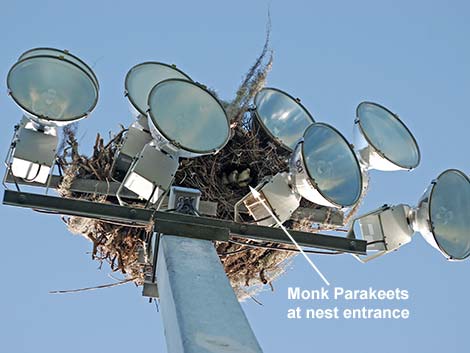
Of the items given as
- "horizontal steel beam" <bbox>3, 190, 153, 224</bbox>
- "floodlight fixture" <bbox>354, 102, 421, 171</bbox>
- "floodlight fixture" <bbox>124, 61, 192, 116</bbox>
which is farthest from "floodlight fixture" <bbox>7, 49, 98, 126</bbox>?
"floodlight fixture" <bbox>354, 102, 421, 171</bbox>

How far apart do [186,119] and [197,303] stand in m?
1.02

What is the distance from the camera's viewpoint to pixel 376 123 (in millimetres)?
3580

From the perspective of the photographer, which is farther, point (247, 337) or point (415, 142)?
point (415, 142)

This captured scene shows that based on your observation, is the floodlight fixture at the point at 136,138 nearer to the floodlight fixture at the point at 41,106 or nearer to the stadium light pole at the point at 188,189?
the stadium light pole at the point at 188,189

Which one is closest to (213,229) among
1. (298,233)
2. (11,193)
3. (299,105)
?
(298,233)

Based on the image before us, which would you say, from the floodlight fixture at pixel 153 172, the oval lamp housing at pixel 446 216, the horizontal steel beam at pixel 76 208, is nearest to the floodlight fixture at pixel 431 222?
the oval lamp housing at pixel 446 216

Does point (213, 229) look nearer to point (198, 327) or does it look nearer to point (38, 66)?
point (198, 327)

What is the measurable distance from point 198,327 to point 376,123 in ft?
6.58

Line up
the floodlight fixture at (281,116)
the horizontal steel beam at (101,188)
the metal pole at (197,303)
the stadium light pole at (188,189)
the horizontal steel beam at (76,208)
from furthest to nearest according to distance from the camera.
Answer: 1. the floodlight fixture at (281,116)
2. the horizontal steel beam at (101,188)
3. the horizontal steel beam at (76,208)
4. the stadium light pole at (188,189)
5. the metal pole at (197,303)

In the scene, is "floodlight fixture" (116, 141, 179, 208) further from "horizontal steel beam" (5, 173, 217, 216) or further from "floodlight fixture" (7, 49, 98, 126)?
"horizontal steel beam" (5, 173, 217, 216)

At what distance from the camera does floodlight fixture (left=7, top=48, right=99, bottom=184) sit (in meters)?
2.84

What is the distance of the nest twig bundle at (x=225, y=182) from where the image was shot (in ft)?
11.4

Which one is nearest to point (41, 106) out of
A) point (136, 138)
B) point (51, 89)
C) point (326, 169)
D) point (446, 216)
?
point (51, 89)

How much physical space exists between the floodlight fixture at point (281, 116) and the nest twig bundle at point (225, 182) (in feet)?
0.14
